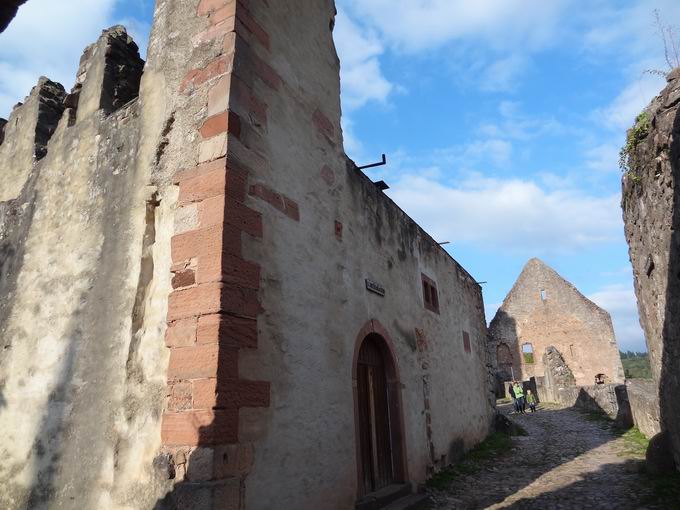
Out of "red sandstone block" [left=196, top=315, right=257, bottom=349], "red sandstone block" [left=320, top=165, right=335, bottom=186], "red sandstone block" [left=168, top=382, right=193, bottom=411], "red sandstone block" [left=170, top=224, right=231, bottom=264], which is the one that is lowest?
"red sandstone block" [left=168, top=382, right=193, bottom=411]

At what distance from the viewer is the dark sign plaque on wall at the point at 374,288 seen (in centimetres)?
618

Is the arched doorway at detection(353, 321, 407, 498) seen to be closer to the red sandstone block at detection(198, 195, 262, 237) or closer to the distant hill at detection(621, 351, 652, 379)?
the red sandstone block at detection(198, 195, 262, 237)

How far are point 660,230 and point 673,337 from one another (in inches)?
47.6

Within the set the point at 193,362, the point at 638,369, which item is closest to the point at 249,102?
the point at 193,362

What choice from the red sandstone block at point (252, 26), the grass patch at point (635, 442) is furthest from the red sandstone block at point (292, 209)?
the grass patch at point (635, 442)

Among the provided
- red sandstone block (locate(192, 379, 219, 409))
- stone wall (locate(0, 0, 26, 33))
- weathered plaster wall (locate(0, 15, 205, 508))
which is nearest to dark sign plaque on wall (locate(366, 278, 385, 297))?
weathered plaster wall (locate(0, 15, 205, 508))

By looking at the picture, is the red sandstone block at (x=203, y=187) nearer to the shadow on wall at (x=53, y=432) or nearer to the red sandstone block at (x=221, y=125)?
the red sandstone block at (x=221, y=125)

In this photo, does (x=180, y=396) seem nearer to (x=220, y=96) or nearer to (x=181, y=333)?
(x=181, y=333)

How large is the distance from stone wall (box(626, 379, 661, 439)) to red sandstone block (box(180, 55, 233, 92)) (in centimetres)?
722

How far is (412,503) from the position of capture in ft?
18.3

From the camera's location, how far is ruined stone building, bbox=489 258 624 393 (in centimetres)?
2583

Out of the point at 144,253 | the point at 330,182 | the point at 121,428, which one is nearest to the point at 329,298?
the point at 330,182

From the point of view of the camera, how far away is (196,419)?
3326 millimetres

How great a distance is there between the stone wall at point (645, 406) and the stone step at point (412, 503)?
390 cm
